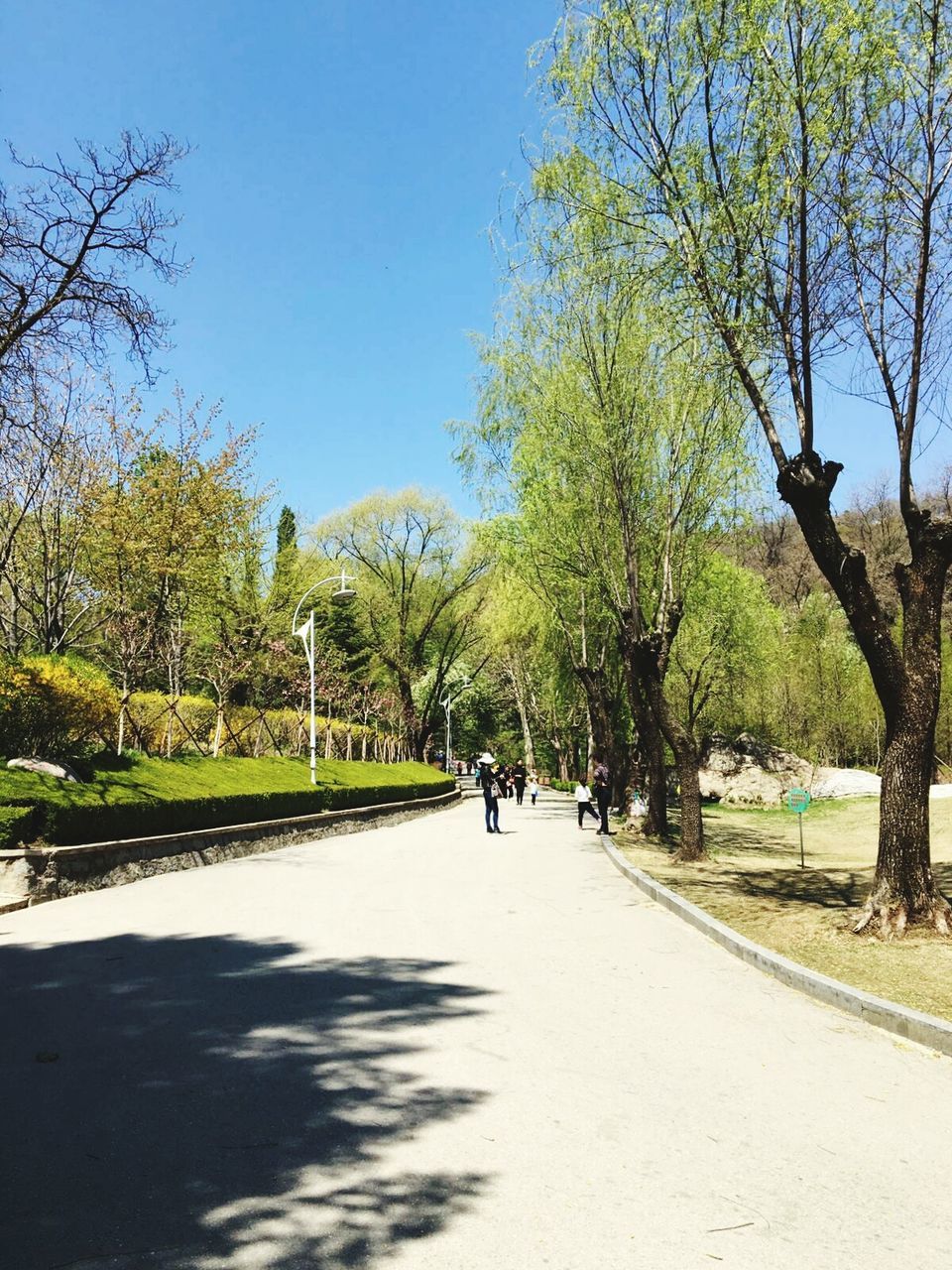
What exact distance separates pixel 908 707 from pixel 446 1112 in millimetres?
6068

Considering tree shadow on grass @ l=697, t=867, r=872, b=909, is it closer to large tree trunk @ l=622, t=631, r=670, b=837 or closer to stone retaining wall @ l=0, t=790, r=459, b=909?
large tree trunk @ l=622, t=631, r=670, b=837

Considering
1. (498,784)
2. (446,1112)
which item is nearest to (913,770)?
(446,1112)

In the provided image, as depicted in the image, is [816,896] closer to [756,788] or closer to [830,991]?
[830,991]

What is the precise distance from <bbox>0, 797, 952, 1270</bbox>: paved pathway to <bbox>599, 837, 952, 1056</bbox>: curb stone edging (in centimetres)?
15

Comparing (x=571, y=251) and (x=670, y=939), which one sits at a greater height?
(x=571, y=251)

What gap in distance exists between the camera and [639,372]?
16.2 metres

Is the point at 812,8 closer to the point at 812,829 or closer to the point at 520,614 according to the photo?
the point at 520,614

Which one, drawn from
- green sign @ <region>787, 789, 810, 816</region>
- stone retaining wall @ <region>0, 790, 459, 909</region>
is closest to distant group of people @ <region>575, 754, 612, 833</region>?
stone retaining wall @ <region>0, 790, 459, 909</region>

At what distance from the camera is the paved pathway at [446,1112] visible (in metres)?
2.93

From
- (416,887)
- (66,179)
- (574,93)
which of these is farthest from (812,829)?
(66,179)

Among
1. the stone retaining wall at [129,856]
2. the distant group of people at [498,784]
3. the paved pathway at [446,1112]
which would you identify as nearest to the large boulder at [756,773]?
the distant group of people at [498,784]

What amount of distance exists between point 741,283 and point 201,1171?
354 inches

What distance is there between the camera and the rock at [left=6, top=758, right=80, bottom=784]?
12148 millimetres

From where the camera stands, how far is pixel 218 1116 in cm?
389
